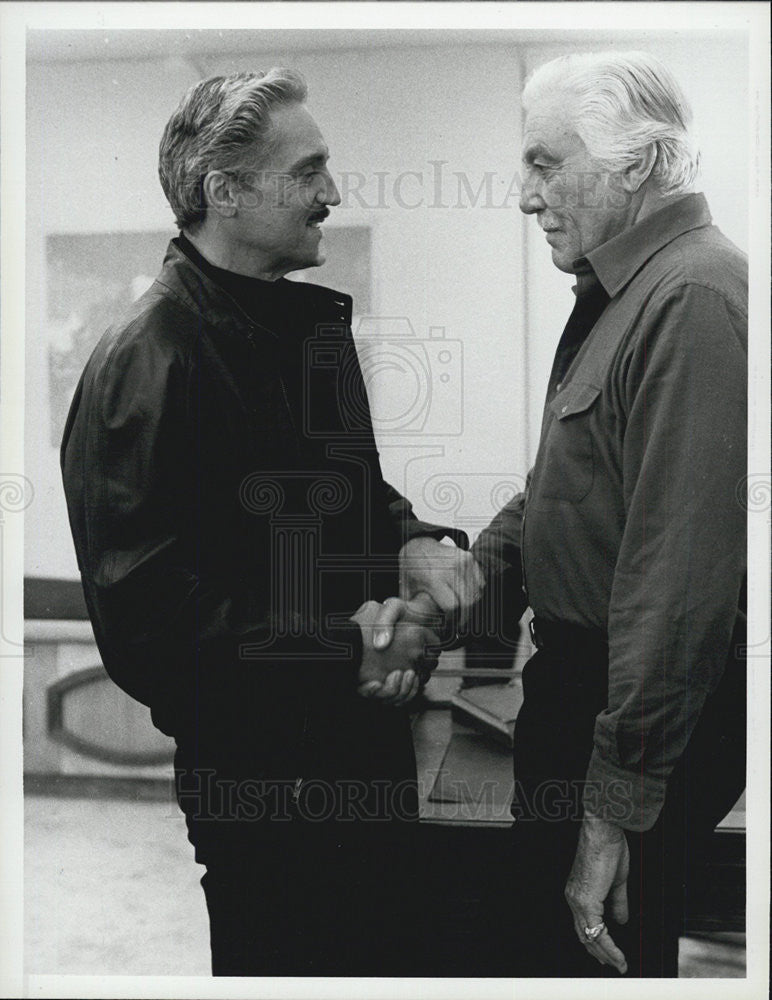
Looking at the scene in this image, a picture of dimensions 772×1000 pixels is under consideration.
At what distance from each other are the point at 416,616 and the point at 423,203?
0.80m

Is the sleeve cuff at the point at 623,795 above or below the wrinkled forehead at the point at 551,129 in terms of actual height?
below

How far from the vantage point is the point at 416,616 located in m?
2.10

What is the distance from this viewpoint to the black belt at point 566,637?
6.55 feet

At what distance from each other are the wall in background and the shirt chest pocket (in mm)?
Result: 87

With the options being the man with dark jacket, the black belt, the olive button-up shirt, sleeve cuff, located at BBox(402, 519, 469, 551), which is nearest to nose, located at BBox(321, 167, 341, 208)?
the man with dark jacket

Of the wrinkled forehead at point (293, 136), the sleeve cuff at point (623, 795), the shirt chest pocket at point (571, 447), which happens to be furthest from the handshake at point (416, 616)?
the wrinkled forehead at point (293, 136)

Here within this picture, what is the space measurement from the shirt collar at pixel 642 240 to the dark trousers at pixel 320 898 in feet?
3.71

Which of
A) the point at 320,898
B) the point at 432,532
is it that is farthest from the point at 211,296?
the point at 320,898

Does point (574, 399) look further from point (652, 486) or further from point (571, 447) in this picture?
point (652, 486)

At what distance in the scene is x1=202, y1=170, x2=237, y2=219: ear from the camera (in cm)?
203

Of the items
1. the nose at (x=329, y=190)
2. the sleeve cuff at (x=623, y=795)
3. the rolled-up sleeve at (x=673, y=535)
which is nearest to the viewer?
the rolled-up sleeve at (x=673, y=535)

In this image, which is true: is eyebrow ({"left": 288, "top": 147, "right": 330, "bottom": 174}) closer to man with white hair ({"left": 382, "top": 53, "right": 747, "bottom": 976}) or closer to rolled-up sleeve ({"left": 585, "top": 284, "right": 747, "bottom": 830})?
man with white hair ({"left": 382, "top": 53, "right": 747, "bottom": 976})

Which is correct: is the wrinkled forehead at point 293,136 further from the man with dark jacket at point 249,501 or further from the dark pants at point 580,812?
the dark pants at point 580,812

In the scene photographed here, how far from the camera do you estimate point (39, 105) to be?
2125 millimetres
